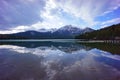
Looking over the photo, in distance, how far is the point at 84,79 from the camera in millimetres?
11617

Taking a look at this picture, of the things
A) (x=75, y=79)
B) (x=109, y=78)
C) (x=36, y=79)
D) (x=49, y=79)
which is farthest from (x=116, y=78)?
(x=36, y=79)

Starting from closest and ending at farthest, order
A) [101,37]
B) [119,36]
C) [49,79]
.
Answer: [49,79] < [119,36] < [101,37]

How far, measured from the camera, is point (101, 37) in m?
128

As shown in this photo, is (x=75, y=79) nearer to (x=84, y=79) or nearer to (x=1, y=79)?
(x=84, y=79)

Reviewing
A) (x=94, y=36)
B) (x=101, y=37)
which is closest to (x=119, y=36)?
(x=101, y=37)

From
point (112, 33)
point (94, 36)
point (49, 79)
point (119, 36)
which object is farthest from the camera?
point (94, 36)

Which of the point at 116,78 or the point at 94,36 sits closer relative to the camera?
the point at 116,78

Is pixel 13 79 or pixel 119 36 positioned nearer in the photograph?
pixel 13 79

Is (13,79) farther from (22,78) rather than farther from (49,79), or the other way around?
(49,79)

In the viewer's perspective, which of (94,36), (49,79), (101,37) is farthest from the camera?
(94,36)

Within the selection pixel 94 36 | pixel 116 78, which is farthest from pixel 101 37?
pixel 116 78

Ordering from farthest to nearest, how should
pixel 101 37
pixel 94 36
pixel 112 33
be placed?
pixel 94 36, pixel 101 37, pixel 112 33

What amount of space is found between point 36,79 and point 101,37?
123 metres

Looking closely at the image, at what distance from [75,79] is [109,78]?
294 cm
